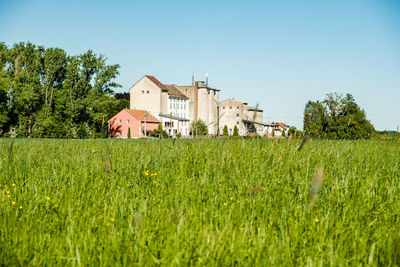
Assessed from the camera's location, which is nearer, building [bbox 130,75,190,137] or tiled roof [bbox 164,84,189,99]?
building [bbox 130,75,190,137]

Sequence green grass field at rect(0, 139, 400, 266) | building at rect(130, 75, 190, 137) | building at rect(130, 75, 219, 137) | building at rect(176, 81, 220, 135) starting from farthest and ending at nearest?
building at rect(176, 81, 220, 135) < building at rect(130, 75, 219, 137) < building at rect(130, 75, 190, 137) < green grass field at rect(0, 139, 400, 266)

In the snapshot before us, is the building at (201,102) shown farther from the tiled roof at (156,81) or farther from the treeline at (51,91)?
the treeline at (51,91)

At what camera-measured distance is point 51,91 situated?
6309 centimetres

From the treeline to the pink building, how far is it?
15355 millimetres

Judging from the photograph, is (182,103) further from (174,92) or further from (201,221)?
(201,221)

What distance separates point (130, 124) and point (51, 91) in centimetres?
2068

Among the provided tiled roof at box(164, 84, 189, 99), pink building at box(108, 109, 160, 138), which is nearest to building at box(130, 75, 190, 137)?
tiled roof at box(164, 84, 189, 99)

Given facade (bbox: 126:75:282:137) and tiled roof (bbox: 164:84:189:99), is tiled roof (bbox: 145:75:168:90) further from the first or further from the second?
tiled roof (bbox: 164:84:189:99)

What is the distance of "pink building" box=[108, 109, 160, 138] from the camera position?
3120 inches

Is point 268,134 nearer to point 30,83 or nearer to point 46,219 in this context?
point 46,219

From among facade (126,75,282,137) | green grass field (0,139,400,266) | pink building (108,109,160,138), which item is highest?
facade (126,75,282,137)

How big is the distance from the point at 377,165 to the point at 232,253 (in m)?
3.80

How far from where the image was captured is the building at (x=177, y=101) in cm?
8906

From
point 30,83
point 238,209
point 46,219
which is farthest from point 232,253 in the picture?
point 30,83
